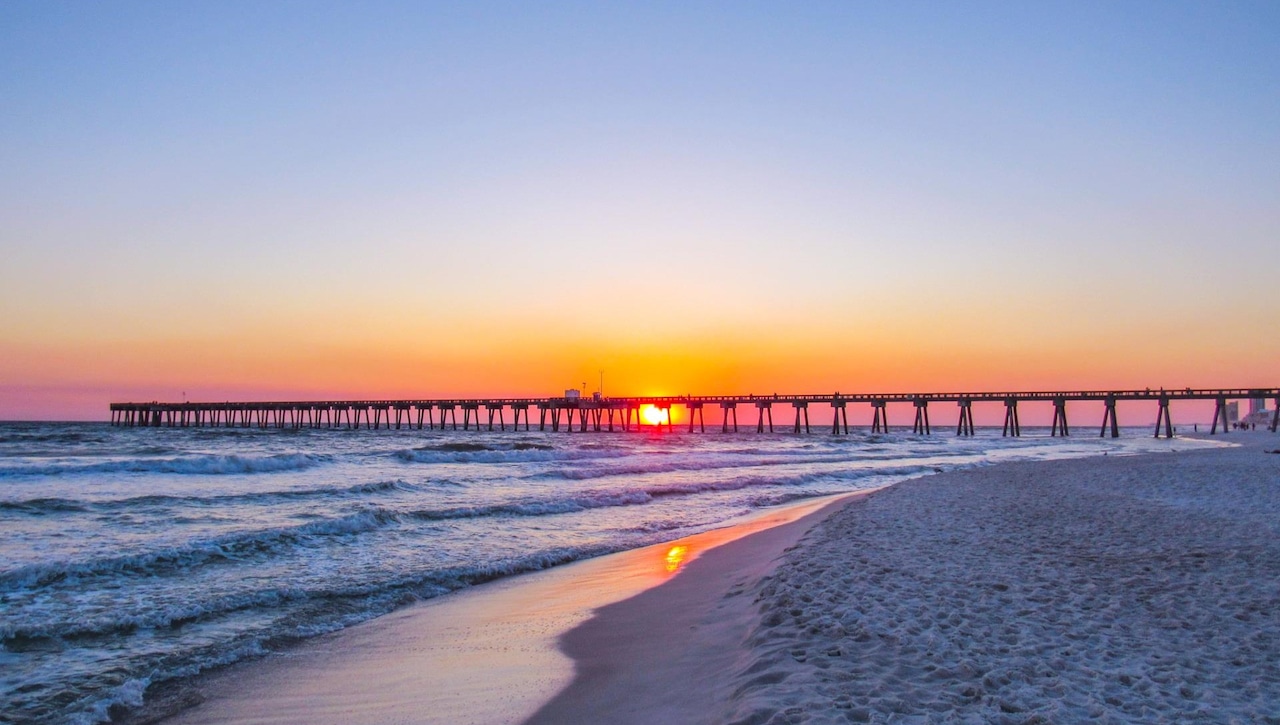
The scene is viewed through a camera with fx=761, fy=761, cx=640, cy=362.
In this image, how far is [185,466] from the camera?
86.3 feet

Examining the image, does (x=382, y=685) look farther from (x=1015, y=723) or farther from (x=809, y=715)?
(x=1015, y=723)

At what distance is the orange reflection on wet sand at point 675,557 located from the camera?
1058 cm

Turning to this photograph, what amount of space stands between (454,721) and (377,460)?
29905 mm

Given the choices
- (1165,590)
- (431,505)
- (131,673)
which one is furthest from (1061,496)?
(131,673)

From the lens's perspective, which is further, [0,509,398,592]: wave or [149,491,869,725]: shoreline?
[0,509,398,592]: wave

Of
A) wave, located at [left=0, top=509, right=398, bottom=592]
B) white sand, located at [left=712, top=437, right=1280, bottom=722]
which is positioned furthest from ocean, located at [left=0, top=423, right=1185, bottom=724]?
white sand, located at [left=712, top=437, right=1280, bottom=722]

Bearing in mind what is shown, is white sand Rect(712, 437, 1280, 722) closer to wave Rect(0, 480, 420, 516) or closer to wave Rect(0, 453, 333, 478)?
wave Rect(0, 480, 420, 516)

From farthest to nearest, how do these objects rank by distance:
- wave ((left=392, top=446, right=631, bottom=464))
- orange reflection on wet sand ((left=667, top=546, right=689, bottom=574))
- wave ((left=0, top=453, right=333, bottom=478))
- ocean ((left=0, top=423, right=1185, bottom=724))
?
wave ((left=392, top=446, right=631, bottom=464)) < wave ((left=0, top=453, right=333, bottom=478)) < orange reflection on wet sand ((left=667, top=546, right=689, bottom=574)) < ocean ((left=0, top=423, right=1185, bottom=724))

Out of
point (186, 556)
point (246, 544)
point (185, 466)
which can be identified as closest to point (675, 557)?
point (246, 544)

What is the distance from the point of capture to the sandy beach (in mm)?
4422

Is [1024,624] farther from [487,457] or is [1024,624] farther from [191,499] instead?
[487,457]

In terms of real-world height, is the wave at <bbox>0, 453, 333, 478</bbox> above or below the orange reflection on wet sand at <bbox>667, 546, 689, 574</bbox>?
above

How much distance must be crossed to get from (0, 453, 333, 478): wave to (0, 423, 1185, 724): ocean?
0.34 ft

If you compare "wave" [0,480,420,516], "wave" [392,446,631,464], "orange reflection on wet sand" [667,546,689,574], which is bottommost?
"wave" [392,446,631,464]
